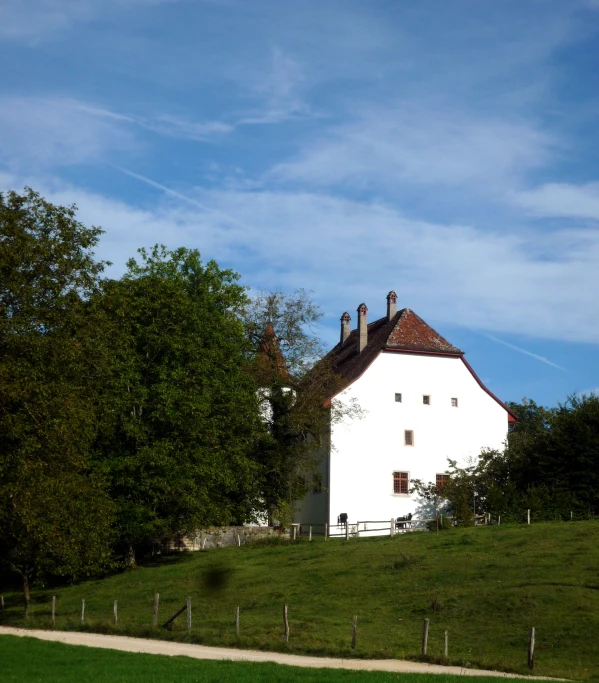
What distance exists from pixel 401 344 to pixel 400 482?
824cm

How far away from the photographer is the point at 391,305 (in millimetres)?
61562

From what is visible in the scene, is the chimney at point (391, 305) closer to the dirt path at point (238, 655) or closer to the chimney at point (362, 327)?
the chimney at point (362, 327)

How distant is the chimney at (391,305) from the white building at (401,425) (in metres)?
1.76

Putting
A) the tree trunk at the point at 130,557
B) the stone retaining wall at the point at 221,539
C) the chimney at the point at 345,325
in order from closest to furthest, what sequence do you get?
the tree trunk at the point at 130,557, the stone retaining wall at the point at 221,539, the chimney at the point at 345,325

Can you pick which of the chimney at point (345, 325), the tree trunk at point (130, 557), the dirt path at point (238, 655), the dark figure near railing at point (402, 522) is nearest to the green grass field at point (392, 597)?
the dirt path at point (238, 655)

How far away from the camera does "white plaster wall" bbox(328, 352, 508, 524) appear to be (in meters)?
55.0

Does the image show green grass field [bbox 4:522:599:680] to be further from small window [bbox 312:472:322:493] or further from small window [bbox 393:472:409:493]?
small window [bbox 393:472:409:493]

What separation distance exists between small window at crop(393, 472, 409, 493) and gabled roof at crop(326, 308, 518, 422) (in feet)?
20.3

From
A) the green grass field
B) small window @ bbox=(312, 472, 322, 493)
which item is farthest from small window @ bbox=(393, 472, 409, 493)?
the green grass field

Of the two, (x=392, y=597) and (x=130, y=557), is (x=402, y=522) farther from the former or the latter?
(x=392, y=597)

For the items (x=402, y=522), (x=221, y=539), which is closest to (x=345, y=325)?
(x=402, y=522)

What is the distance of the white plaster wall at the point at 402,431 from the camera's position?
55.0 m

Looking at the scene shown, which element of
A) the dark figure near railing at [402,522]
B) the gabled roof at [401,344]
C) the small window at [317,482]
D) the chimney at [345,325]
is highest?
the chimney at [345,325]

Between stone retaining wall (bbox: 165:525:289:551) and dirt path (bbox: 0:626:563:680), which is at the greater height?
stone retaining wall (bbox: 165:525:289:551)
